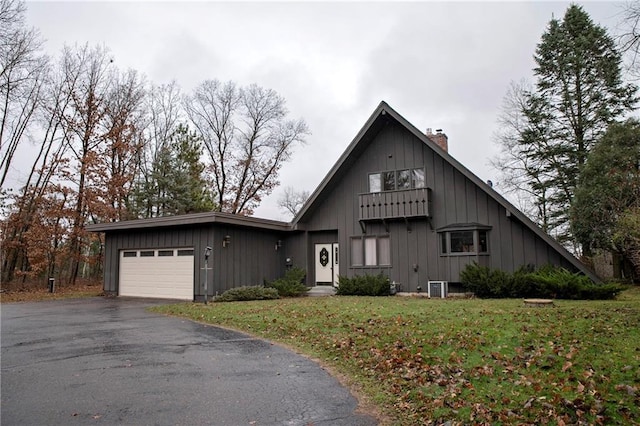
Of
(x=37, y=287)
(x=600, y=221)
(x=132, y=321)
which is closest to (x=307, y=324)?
(x=132, y=321)

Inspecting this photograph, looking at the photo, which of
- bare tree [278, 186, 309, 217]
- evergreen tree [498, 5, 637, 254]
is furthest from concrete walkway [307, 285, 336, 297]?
bare tree [278, 186, 309, 217]

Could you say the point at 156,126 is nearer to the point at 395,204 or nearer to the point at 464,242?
the point at 395,204

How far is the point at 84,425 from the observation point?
4.00 metres

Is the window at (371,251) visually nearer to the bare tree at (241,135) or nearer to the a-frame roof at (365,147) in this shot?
the a-frame roof at (365,147)

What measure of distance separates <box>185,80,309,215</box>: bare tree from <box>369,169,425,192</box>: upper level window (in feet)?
53.8

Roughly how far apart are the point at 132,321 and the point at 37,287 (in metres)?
15.7

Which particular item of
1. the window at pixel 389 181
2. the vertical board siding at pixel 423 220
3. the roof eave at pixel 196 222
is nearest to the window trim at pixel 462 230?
the vertical board siding at pixel 423 220

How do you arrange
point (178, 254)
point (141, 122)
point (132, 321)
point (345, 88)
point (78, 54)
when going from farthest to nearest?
point (141, 122)
point (78, 54)
point (345, 88)
point (178, 254)
point (132, 321)

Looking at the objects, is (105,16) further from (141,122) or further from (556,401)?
(556,401)

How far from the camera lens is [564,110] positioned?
2323 cm

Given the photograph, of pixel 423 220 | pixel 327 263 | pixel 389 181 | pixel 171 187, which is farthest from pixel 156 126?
pixel 423 220

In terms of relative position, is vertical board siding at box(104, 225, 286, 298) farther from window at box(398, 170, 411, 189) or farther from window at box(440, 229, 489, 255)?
window at box(440, 229, 489, 255)

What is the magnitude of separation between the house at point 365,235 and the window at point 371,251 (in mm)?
41

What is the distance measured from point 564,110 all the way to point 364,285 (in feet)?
52.5
